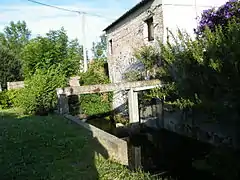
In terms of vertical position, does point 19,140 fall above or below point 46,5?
below

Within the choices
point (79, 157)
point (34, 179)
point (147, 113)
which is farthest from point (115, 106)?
point (34, 179)

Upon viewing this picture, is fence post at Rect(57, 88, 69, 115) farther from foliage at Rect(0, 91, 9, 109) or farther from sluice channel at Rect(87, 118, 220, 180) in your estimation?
foliage at Rect(0, 91, 9, 109)

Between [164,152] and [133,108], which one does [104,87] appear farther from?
[164,152]

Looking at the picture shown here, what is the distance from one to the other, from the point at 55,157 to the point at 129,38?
10.8 meters

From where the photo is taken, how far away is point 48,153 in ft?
17.5

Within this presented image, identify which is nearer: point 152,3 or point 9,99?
point 152,3

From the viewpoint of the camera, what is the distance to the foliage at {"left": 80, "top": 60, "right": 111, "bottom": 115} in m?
14.9

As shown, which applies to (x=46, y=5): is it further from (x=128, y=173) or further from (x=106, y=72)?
(x=128, y=173)

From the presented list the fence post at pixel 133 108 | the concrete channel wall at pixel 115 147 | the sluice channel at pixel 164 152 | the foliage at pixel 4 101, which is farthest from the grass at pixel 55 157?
the foliage at pixel 4 101

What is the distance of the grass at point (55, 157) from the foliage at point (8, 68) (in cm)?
1845

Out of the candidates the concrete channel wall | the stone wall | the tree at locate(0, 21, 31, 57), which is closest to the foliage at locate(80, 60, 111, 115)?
the stone wall

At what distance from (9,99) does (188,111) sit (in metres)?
12.0

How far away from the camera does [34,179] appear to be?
4082mm

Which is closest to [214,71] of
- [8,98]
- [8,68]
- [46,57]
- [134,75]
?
[134,75]
